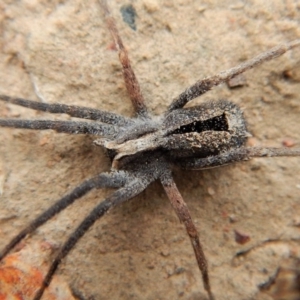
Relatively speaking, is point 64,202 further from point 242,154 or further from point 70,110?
point 242,154

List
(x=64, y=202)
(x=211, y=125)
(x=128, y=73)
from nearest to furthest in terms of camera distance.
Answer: (x=64, y=202) < (x=211, y=125) < (x=128, y=73)

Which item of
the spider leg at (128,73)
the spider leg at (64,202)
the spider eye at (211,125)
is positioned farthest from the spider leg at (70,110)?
the spider eye at (211,125)

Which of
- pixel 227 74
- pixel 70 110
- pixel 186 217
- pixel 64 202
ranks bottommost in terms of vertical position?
pixel 186 217

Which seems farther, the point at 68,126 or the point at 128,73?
the point at 128,73

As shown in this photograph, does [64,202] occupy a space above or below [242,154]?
above

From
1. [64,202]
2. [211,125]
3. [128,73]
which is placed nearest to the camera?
[64,202]

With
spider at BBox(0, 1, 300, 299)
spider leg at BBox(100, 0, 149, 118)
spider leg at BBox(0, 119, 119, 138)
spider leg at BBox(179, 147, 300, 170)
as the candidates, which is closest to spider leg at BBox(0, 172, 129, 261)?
spider at BBox(0, 1, 300, 299)

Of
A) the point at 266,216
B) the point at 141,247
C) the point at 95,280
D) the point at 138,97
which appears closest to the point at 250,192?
the point at 266,216

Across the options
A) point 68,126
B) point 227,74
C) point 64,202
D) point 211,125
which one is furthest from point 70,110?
point 227,74
